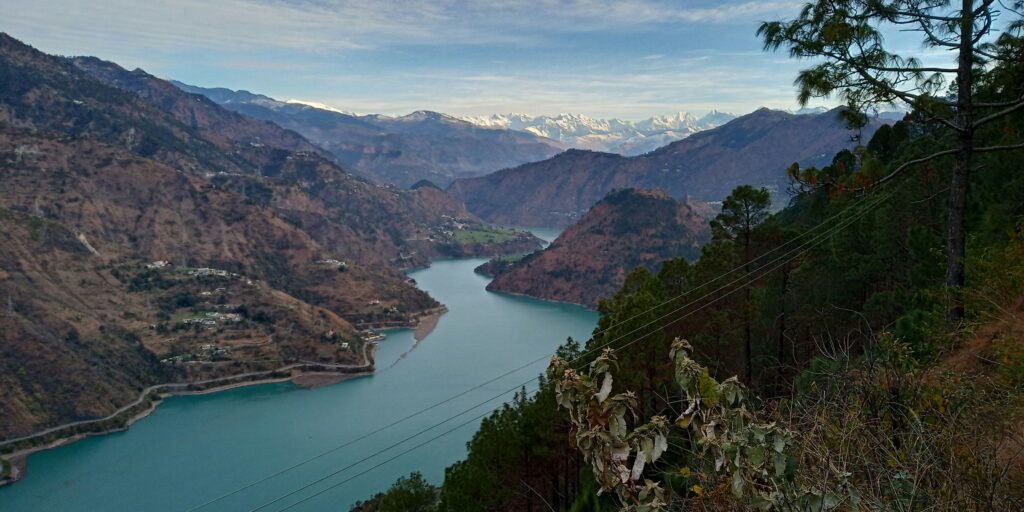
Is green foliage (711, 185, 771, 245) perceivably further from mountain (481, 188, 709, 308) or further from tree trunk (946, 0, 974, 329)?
mountain (481, 188, 709, 308)

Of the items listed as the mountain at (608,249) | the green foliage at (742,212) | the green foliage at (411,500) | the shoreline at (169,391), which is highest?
the green foliage at (742,212)

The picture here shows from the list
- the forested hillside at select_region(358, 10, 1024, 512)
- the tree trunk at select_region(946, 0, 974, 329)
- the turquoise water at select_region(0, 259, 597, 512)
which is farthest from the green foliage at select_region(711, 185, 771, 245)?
the turquoise water at select_region(0, 259, 597, 512)

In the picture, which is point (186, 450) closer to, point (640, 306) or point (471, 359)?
point (471, 359)

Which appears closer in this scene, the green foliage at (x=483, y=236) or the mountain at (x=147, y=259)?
the mountain at (x=147, y=259)

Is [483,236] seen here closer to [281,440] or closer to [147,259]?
[147,259]

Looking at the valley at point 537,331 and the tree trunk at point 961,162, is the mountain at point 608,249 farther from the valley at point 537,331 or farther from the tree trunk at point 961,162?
the tree trunk at point 961,162

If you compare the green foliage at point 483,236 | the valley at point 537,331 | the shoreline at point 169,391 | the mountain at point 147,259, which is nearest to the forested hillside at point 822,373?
the valley at point 537,331
